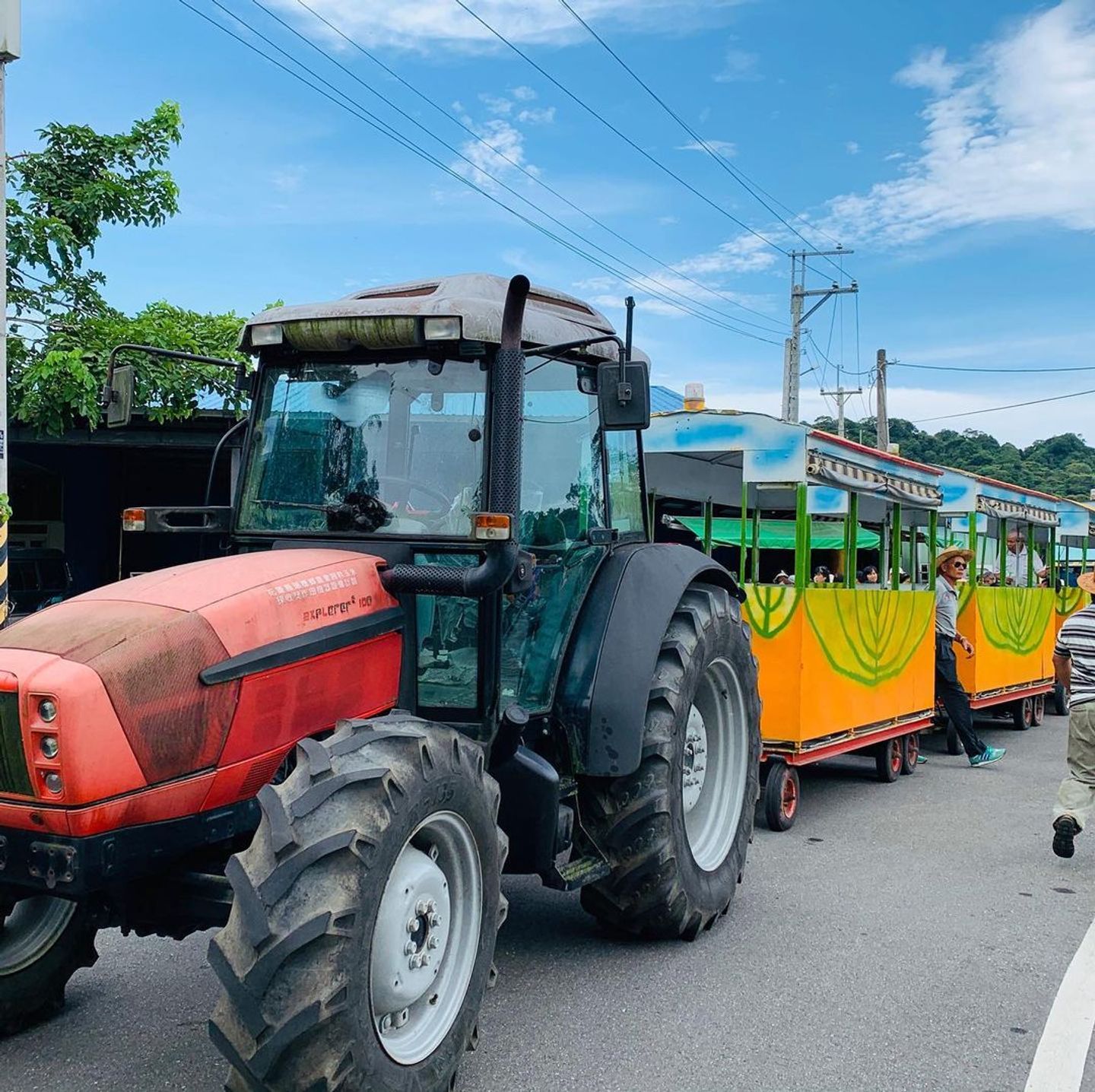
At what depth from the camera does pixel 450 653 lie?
4.21 m

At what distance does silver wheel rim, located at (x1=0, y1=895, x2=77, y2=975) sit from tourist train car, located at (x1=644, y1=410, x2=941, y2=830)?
4612 millimetres

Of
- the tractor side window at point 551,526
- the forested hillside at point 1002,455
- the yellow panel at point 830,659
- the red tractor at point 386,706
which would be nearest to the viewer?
the red tractor at point 386,706

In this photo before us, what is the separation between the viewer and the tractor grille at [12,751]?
3.03 metres

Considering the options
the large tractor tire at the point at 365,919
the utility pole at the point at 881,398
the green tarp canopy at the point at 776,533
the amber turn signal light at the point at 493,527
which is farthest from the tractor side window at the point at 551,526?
the utility pole at the point at 881,398

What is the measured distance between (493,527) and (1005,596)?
9913 mm

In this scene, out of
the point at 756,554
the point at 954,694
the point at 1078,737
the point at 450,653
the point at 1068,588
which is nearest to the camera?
the point at 450,653

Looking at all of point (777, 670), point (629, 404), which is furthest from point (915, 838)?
point (629, 404)

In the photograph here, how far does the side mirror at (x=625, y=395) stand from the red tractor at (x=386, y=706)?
1 centimetres

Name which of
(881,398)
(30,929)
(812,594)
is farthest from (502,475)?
(881,398)

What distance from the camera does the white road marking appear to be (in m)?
3.77

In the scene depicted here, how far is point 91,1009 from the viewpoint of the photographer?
167 inches

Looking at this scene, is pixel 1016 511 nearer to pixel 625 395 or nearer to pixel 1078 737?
pixel 1078 737

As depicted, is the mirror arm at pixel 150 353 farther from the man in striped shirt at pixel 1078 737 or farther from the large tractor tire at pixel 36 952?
the man in striped shirt at pixel 1078 737

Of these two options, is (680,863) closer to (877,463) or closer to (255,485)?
(255,485)
